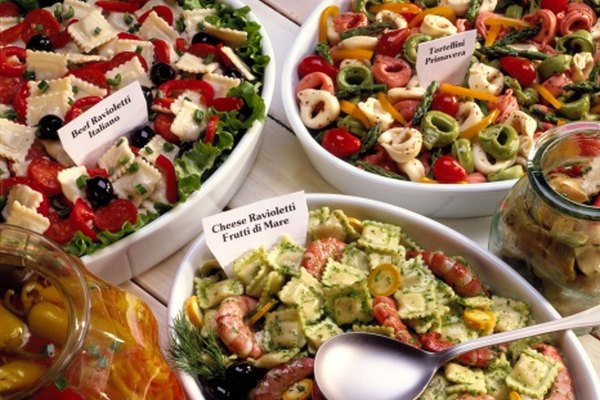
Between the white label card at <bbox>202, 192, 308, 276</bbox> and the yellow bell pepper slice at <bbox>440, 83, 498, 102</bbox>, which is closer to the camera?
the white label card at <bbox>202, 192, 308, 276</bbox>

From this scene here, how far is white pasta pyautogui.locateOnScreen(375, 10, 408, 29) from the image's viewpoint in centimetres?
212

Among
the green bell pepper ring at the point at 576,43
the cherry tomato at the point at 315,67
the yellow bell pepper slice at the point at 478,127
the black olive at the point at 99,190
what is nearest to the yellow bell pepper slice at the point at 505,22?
the green bell pepper ring at the point at 576,43

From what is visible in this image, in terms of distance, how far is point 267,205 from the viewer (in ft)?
5.39

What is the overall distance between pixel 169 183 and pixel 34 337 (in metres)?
0.66

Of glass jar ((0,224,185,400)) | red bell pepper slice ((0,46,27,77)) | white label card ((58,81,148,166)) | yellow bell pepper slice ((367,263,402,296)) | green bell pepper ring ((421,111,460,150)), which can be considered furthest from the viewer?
red bell pepper slice ((0,46,27,77))

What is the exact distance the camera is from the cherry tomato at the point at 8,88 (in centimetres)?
194

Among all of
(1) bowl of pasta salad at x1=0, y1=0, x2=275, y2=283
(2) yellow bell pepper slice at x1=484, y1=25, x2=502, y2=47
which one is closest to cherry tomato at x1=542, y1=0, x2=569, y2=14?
(2) yellow bell pepper slice at x1=484, y1=25, x2=502, y2=47

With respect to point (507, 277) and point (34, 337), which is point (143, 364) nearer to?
point (34, 337)

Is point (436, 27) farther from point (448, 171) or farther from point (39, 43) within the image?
point (39, 43)

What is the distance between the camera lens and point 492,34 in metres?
2.10

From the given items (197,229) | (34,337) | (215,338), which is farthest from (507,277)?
(34,337)

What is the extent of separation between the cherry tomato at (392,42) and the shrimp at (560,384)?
924 millimetres

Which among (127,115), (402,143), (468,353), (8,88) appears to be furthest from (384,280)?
(8,88)

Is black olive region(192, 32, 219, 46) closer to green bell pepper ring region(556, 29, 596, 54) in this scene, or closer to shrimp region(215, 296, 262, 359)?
shrimp region(215, 296, 262, 359)
